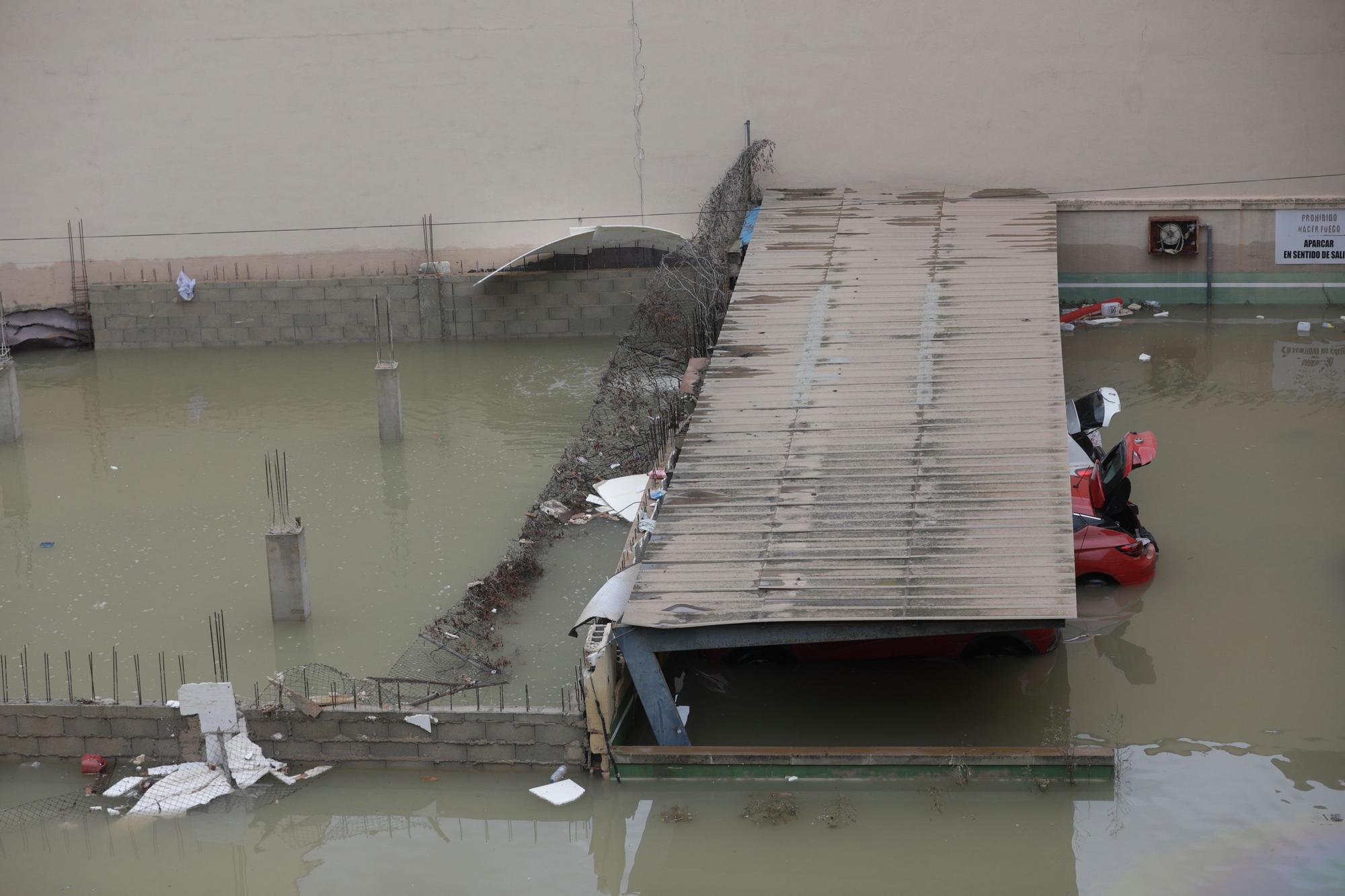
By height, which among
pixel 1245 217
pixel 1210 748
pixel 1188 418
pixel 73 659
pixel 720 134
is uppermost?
pixel 720 134

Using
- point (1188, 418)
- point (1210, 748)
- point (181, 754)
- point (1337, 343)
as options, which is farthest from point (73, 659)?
point (1337, 343)

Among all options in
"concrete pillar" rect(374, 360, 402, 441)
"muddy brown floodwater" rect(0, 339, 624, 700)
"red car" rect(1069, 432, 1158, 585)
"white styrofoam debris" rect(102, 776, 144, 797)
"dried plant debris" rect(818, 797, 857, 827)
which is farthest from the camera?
"concrete pillar" rect(374, 360, 402, 441)

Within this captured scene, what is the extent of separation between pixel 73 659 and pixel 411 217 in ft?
45.6

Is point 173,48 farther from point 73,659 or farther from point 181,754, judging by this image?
point 181,754

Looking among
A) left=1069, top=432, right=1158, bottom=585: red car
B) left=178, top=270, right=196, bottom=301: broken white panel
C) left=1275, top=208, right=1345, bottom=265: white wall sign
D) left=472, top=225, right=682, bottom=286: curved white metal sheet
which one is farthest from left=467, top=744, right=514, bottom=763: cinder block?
left=1275, top=208, right=1345, bottom=265: white wall sign

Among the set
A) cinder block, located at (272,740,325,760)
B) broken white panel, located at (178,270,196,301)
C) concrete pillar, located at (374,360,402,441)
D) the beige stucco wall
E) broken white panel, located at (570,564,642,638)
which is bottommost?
cinder block, located at (272,740,325,760)

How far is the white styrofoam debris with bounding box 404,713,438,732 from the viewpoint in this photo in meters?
10.4

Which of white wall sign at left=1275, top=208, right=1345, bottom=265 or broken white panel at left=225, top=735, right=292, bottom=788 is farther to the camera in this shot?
white wall sign at left=1275, top=208, right=1345, bottom=265

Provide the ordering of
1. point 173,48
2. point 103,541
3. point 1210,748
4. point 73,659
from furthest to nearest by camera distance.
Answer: point 173,48 < point 103,541 < point 73,659 < point 1210,748

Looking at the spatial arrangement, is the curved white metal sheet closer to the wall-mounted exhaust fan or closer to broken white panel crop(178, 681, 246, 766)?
the wall-mounted exhaust fan

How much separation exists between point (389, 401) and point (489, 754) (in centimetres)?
857

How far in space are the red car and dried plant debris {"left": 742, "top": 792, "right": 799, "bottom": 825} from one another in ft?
14.2

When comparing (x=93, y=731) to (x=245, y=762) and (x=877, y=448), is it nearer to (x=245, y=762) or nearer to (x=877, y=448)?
(x=245, y=762)

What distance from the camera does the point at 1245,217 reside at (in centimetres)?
2283
